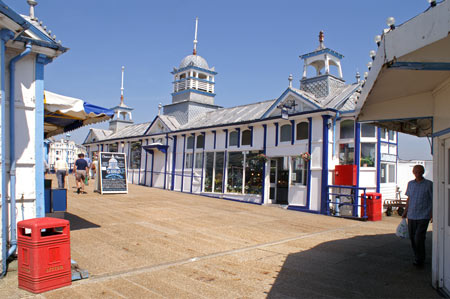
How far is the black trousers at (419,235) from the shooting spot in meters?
6.02

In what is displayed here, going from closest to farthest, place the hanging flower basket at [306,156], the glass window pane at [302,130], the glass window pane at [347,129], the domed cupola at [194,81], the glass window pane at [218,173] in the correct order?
1. the glass window pane at [347,129]
2. the hanging flower basket at [306,156]
3. the glass window pane at [302,130]
4. the glass window pane at [218,173]
5. the domed cupola at [194,81]

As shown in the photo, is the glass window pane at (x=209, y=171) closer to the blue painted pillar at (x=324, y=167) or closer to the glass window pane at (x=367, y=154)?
the blue painted pillar at (x=324, y=167)

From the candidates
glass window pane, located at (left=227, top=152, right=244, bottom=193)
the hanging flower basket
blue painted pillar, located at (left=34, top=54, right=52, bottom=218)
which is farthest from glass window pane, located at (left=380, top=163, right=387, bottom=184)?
blue painted pillar, located at (left=34, top=54, right=52, bottom=218)

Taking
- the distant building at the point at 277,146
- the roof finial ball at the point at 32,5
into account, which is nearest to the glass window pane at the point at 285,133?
the distant building at the point at 277,146

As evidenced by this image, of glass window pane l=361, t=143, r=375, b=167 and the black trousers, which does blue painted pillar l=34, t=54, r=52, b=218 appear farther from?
glass window pane l=361, t=143, r=375, b=167

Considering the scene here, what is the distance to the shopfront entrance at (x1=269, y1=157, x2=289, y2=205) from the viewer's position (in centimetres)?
1583

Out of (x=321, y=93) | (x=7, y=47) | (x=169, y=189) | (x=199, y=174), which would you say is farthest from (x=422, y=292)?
(x=169, y=189)

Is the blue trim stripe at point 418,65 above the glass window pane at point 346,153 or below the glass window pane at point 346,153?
above

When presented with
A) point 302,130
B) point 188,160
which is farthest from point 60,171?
point 302,130

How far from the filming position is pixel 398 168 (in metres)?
15.8

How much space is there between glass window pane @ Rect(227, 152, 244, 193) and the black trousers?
1125 centimetres

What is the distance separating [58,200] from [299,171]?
980 centimetres

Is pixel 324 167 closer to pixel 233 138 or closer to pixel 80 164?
pixel 233 138

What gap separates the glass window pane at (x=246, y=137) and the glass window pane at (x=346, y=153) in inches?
180
